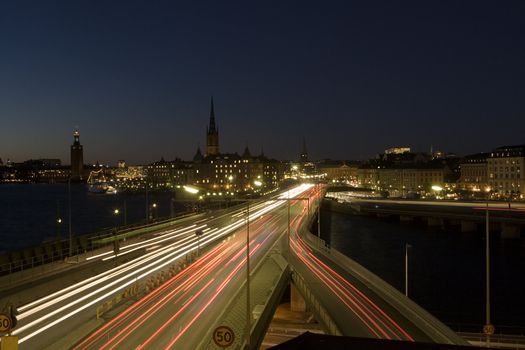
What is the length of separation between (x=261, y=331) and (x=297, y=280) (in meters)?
→ 7.57

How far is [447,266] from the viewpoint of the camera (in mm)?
35500

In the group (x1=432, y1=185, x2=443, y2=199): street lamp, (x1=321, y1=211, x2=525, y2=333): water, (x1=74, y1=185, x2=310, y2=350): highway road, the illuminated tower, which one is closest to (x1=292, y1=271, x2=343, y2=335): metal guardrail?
(x1=74, y1=185, x2=310, y2=350): highway road

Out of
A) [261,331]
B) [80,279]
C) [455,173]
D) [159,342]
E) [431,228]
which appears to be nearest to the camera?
[159,342]

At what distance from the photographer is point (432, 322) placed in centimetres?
1425

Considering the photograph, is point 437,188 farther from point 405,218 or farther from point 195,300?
point 195,300

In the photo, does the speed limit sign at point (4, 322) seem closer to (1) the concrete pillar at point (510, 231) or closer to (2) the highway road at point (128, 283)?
(2) the highway road at point (128, 283)

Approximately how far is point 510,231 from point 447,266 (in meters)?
17.3

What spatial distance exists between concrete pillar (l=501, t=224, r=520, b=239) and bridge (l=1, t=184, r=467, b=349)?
1101 inches

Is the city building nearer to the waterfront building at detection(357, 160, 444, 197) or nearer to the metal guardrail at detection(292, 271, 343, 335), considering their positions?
the waterfront building at detection(357, 160, 444, 197)

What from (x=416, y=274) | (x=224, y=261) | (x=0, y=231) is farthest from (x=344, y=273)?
(x=0, y=231)

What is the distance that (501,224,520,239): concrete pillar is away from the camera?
48594 mm

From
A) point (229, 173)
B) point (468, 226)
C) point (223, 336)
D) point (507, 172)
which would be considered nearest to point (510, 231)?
point (468, 226)

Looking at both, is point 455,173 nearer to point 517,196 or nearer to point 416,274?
point 517,196

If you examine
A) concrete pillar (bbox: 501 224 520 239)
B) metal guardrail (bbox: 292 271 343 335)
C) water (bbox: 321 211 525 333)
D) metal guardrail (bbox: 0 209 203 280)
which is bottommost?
water (bbox: 321 211 525 333)
